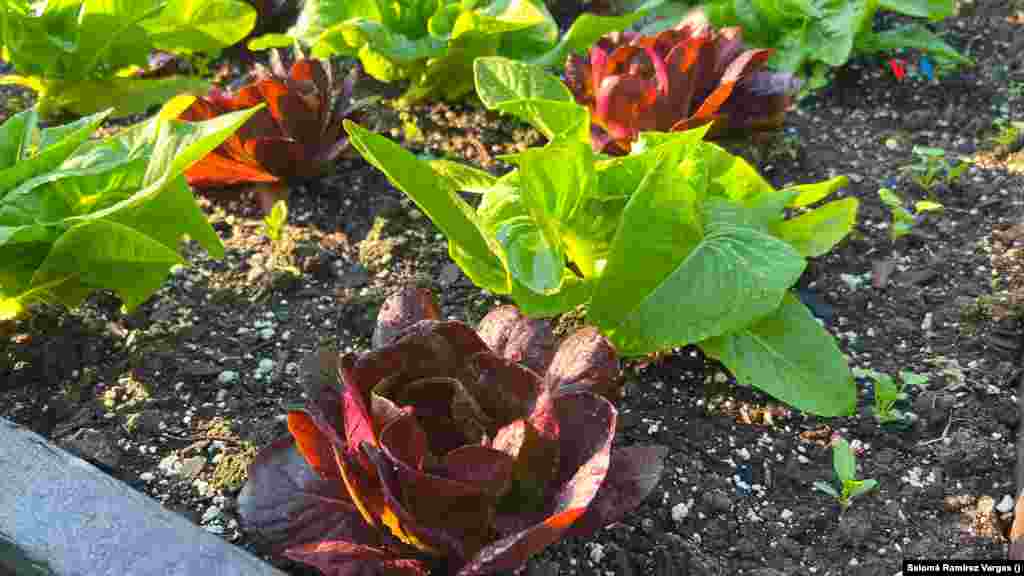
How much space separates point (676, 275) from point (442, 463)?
2.22 feet

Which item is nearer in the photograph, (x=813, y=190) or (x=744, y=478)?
(x=744, y=478)

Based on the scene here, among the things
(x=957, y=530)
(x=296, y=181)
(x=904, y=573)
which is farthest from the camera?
(x=296, y=181)

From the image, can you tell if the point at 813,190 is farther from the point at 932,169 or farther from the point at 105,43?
the point at 105,43

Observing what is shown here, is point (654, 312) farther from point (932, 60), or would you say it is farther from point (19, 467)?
point (932, 60)

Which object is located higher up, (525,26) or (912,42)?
(525,26)

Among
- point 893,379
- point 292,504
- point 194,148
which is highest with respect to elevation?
point 194,148

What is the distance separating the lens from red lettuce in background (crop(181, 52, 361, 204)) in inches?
99.4

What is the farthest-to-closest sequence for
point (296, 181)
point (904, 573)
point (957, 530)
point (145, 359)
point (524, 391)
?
point (296, 181)
point (145, 359)
point (957, 530)
point (904, 573)
point (524, 391)

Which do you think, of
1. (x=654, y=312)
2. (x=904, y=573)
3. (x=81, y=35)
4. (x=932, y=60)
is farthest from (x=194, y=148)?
(x=932, y=60)

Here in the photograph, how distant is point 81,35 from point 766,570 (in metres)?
2.22

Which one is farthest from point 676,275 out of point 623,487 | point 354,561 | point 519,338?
point 354,561

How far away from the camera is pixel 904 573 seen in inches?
67.7

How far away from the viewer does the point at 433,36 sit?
2.83 metres

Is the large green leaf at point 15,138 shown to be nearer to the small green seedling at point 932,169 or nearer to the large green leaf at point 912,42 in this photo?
the small green seedling at point 932,169
